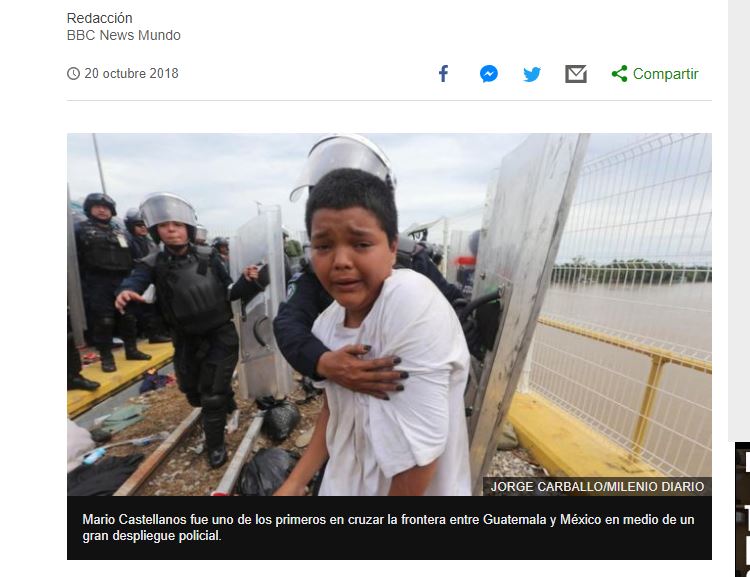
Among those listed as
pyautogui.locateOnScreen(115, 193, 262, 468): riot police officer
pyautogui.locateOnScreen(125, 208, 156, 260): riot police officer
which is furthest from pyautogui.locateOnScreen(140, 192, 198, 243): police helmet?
pyautogui.locateOnScreen(125, 208, 156, 260): riot police officer

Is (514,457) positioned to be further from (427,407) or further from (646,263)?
(427,407)

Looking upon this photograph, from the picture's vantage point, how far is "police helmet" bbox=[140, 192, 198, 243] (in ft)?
5.51

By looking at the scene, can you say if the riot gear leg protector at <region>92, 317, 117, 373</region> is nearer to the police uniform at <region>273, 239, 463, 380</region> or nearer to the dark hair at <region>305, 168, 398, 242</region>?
the police uniform at <region>273, 239, 463, 380</region>

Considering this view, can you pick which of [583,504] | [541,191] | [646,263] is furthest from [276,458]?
[646,263]

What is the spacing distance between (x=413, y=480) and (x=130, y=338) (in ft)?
12.3

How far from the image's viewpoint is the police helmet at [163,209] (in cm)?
168

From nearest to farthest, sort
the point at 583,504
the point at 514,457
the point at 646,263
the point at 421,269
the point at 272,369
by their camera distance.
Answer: the point at 583,504 → the point at 421,269 → the point at 646,263 → the point at 514,457 → the point at 272,369

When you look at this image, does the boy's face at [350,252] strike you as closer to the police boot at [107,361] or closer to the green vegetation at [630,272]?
the green vegetation at [630,272]

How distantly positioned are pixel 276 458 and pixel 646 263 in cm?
208

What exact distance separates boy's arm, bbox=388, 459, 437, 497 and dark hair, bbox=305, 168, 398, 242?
1.77ft

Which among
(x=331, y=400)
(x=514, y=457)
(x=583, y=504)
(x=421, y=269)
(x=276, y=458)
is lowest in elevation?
(x=514, y=457)

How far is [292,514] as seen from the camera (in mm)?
1072
